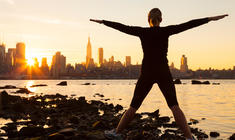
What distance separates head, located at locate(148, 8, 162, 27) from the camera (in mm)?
→ 6305

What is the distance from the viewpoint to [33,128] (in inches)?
365

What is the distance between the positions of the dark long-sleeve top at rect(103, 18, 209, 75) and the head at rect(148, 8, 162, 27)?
172 mm

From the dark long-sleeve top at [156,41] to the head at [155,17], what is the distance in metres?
0.17

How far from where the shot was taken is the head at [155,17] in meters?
6.30

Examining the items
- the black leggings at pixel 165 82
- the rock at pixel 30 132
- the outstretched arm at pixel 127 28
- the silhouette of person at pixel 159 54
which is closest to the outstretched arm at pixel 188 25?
the silhouette of person at pixel 159 54

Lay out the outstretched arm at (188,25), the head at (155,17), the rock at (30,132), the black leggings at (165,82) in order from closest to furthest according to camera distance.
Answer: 1. the outstretched arm at (188,25)
2. the black leggings at (165,82)
3. the head at (155,17)
4. the rock at (30,132)

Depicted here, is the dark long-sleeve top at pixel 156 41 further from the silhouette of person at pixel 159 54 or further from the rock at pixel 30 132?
the rock at pixel 30 132

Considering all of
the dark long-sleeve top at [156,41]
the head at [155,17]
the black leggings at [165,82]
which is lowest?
the black leggings at [165,82]

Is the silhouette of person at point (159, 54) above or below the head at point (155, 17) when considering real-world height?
Answer: below

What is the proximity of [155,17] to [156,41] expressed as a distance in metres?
0.59

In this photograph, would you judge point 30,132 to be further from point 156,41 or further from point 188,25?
point 188,25

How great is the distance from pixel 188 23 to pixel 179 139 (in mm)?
5031

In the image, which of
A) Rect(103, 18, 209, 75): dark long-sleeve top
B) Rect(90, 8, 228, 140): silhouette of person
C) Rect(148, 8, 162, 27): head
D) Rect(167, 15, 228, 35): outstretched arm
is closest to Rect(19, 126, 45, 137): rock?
Rect(90, 8, 228, 140): silhouette of person

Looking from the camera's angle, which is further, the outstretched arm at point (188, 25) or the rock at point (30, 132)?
the rock at point (30, 132)
